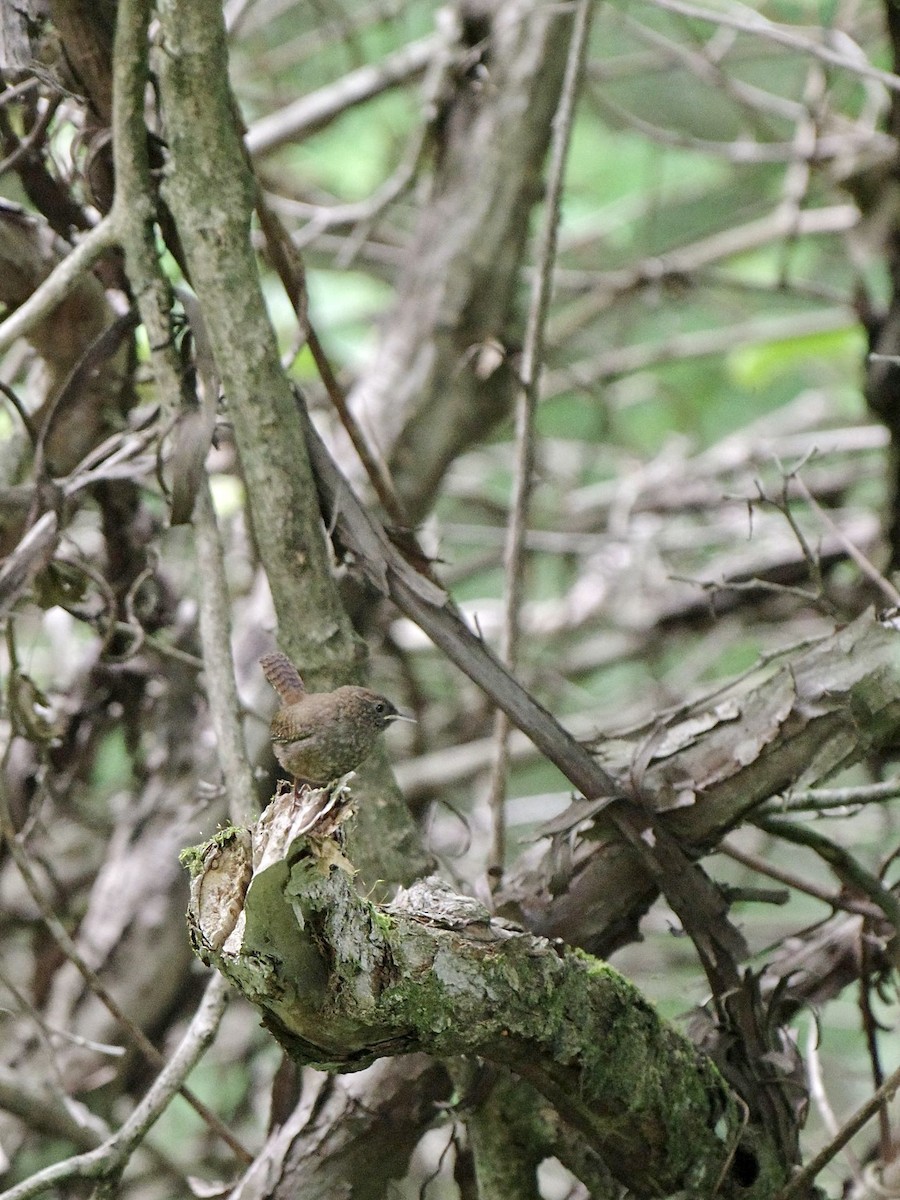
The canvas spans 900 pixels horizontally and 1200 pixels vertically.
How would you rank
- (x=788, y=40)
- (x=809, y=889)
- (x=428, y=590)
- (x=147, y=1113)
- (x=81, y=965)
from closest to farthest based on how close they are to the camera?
(x=147, y=1113)
(x=428, y=590)
(x=81, y=965)
(x=809, y=889)
(x=788, y=40)

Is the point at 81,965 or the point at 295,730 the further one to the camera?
the point at 81,965

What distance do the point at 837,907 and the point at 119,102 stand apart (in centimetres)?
131

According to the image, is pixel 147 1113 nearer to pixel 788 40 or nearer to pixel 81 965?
pixel 81 965

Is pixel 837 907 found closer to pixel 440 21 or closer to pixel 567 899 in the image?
pixel 567 899

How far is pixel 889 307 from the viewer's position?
2.42 m

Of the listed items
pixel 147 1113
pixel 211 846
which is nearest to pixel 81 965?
pixel 147 1113

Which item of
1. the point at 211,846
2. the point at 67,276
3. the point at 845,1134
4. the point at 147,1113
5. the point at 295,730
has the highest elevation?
the point at 67,276

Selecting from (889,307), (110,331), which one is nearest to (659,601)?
(889,307)

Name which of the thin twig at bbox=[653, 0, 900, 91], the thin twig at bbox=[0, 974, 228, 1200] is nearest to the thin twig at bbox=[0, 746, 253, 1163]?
the thin twig at bbox=[0, 974, 228, 1200]

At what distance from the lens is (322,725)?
1.38 m

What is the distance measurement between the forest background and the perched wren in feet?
0.21

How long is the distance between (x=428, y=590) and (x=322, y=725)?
189 millimetres

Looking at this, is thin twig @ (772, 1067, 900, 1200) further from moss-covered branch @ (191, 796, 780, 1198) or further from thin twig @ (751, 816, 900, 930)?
thin twig @ (751, 816, 900, 930)

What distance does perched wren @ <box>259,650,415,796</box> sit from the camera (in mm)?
1378
